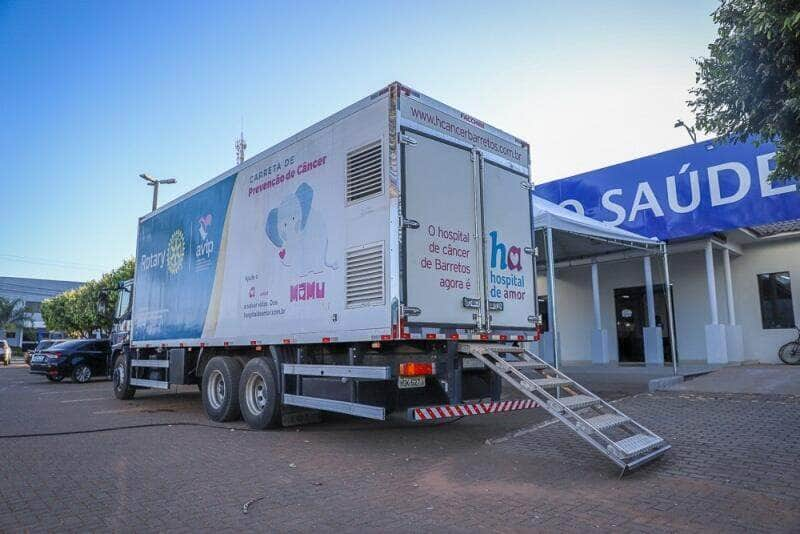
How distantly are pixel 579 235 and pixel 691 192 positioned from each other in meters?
5.34

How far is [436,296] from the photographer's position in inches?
251

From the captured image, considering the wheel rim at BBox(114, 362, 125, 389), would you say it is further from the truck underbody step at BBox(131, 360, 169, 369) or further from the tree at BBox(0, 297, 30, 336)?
the tree at BBox(0, 297, 30, 336)

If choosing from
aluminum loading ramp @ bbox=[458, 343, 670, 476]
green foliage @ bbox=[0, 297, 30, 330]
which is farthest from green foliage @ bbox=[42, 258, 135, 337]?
aluminum loading ramp @ bbox=[458, 343, 670, 476]

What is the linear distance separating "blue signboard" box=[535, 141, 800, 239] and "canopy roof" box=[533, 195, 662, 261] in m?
1.65

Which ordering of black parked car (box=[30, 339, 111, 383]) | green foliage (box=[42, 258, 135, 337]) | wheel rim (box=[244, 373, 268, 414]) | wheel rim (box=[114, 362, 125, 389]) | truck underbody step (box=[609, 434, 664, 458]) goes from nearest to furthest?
truck underbody step (box=[609, 434, 664, 458]), wheel rim (box=[244, 373, 268, 414]), wheel rim (box=[114, 362, 125, 389]), black parked car (box=[30, 339, 111, 383]), green foliage (box=[42, 258, 135, 337])

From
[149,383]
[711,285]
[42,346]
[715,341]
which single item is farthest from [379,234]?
[42,346]

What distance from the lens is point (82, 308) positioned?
40562mm

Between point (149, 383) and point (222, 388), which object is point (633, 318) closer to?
point (222, 388)

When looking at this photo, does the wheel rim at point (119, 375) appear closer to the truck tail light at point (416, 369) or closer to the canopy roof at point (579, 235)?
the truck tail light at point (416, 369)

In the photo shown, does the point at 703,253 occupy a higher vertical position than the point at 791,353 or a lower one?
higher

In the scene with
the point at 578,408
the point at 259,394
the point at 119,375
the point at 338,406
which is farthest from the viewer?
the point at 119,375

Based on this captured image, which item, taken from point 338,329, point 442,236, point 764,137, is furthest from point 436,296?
point 764,137

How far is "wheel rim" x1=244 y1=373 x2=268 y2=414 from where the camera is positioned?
26.7ft

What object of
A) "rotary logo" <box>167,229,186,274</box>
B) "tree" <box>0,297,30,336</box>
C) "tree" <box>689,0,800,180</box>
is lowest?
"rotary logo" <box>167,229,186,274</box>
